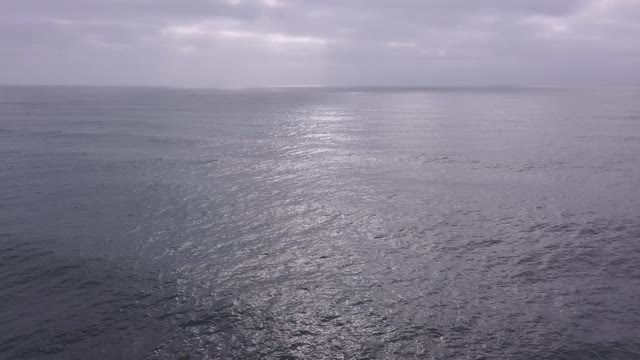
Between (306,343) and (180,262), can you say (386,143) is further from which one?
(306,343)

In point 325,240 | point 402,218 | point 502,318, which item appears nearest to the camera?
point 502,318

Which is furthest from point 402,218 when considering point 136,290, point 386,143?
point 386,143

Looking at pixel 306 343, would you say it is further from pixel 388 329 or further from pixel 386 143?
pixel 386 143

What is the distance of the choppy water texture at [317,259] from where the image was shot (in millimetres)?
23000

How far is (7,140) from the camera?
272 ft

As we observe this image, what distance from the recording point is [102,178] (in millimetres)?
55125

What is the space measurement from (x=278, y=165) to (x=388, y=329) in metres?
44.7

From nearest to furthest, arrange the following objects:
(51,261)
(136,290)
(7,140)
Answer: (136,290) → (51,261) → (7,140)

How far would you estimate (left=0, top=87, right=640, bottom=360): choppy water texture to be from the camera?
75.5 ft

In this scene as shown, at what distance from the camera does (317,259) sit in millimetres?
32812

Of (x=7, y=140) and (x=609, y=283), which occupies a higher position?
(x=7, y=140)

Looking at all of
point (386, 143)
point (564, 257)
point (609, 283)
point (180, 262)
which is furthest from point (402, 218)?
point (386, 143)

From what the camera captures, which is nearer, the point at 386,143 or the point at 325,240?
the point at 325,240

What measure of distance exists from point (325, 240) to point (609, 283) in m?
19.3
